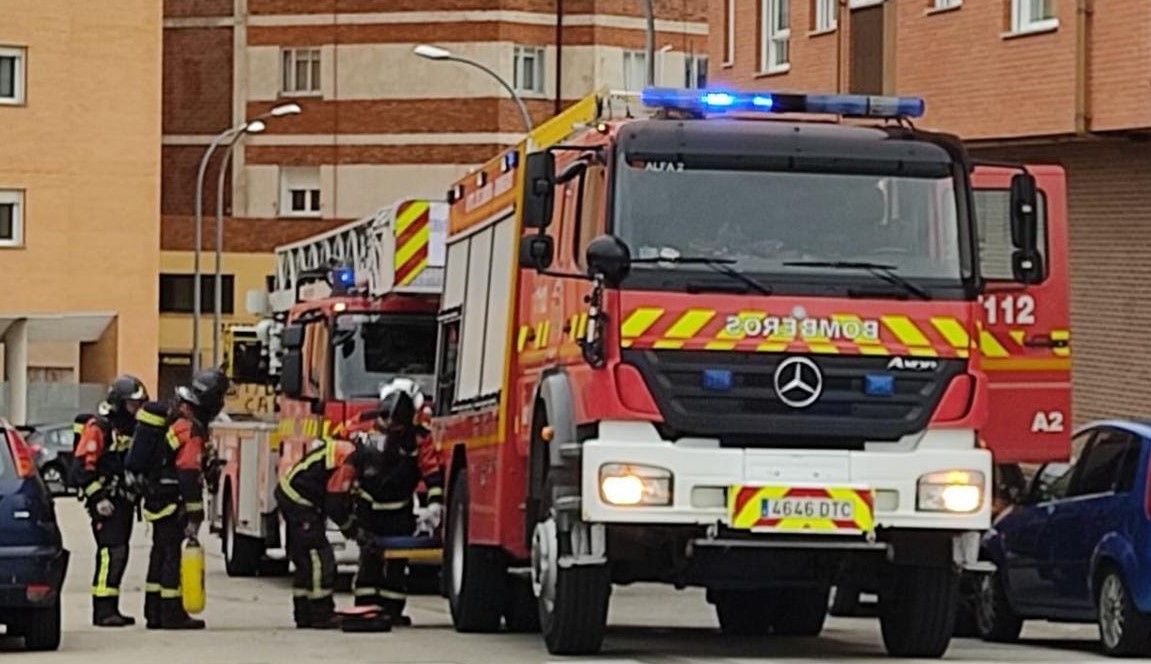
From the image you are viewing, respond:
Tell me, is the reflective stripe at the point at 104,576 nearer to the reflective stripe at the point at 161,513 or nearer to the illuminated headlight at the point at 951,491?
the reflective stripe at the point at 161,513

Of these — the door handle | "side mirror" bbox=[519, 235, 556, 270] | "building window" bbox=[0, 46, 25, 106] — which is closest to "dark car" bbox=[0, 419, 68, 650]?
"side mirror" bbox=[519, 235, 556, 270]

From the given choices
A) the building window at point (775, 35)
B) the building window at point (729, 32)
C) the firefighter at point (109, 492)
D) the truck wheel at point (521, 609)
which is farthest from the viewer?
the building window at point (729, 32)

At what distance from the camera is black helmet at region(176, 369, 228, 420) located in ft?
62.8

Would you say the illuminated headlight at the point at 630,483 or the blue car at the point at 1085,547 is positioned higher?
the illuminated headlight at the point at 630,483

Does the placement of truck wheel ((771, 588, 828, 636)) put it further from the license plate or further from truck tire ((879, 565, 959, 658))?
the license plate

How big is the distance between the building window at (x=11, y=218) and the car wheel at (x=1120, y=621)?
137 feet

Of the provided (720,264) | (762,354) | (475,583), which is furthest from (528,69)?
(762,354)

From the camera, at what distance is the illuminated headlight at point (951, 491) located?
565 inches

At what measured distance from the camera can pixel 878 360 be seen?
Answer: 1438 cm

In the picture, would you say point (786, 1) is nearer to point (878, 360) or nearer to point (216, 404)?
point (216, 404)

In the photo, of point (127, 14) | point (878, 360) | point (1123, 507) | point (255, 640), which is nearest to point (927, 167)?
point (878, 360)

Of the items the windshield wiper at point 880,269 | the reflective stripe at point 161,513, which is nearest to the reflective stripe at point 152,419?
the reflective stripe at point 161,513

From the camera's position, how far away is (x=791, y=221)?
1453 cm

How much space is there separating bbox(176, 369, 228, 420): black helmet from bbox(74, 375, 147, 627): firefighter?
58 centimetres
